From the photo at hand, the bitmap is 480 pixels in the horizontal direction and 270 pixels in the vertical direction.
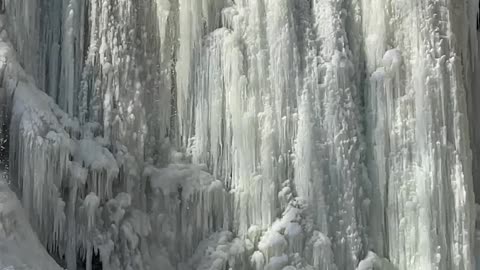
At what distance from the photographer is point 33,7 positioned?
927 cm

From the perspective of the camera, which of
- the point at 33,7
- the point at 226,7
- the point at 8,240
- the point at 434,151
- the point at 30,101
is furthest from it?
the point at 226,7

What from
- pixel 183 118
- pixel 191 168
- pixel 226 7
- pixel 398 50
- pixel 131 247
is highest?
pixel 226 7

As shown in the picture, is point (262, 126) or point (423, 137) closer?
point (423, 137)

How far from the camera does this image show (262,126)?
10.1 metres

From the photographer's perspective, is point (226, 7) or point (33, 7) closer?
point (33, 7)

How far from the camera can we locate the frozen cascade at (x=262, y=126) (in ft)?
30.3

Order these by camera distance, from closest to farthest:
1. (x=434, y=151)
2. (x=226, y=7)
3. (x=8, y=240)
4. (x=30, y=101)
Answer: (x=8, y=240) → (x=30, y=101) → (x=434, y=151) → (x=226, y=7)

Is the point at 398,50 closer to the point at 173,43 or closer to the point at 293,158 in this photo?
the point at 293,158

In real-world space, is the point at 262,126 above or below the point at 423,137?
above

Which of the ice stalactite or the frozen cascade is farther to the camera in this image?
the ice stalactite

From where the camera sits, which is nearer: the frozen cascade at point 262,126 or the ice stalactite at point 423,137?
the frozen cascade at point 262,126

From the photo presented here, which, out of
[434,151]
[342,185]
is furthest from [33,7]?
[434,151]

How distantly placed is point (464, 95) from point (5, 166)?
18.3ft

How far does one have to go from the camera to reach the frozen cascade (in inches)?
364
